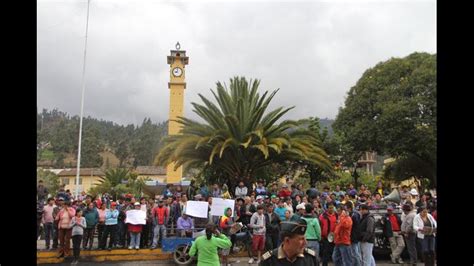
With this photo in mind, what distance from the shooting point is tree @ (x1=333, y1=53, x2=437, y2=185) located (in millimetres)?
24188

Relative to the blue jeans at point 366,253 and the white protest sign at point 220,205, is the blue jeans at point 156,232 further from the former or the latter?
the blue jeans at point 366,253

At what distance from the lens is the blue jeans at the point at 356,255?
32.0 feet

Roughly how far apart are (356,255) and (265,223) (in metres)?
2.80

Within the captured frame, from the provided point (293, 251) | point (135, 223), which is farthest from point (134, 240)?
point (293, 251)

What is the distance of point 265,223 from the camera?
469 inches

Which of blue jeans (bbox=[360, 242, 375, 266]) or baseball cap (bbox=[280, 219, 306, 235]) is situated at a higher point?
baseball cap (bbox=[280, 219, 306, 235])

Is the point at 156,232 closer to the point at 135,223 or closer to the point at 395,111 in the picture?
the point at 135,223

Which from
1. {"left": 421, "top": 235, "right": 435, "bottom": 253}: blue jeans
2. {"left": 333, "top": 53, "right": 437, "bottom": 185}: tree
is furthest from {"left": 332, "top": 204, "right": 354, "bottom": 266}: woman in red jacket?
{"left": 333, "top": 53, "right": 437, "bottom": 185}: tree

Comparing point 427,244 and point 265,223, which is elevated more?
point 265,223

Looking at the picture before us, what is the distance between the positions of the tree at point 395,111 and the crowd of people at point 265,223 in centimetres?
1031

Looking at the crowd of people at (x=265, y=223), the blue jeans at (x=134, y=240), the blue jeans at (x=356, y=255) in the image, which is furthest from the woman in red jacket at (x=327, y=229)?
the blue jeans at (x=134, y=240)

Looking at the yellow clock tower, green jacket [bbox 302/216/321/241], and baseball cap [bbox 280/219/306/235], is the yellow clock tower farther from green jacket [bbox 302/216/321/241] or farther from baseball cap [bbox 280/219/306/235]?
baseball cap [bbox 280/219/306/235]
